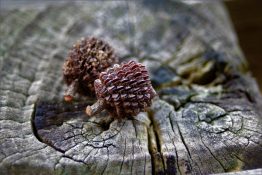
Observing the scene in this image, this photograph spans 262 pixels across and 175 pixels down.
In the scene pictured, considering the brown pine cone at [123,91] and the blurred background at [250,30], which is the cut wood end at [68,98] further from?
the blurred background at [250,30]

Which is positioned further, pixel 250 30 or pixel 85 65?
pixel 250 30

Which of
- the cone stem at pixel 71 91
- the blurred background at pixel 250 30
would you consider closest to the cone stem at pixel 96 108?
the cone stem at pixel 71 91

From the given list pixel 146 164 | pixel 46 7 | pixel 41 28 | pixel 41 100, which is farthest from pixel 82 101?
pixel 46 7

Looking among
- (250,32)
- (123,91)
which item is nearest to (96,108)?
(123,91)

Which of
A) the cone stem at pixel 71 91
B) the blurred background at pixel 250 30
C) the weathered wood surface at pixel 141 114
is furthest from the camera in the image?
the blurred background at pixel 250 30

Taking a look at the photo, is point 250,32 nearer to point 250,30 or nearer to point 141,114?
point 250,30

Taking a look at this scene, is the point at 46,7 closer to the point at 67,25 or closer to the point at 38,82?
the point at 67,25
